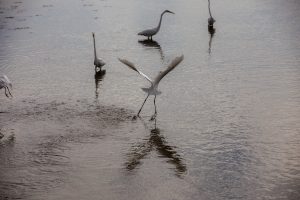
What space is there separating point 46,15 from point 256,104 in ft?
44.7

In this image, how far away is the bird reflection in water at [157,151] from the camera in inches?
359

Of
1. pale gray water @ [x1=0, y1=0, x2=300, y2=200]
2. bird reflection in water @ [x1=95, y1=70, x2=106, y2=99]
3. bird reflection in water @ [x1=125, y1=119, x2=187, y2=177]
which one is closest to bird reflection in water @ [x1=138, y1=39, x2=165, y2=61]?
pale gray water @ [x1=0, y1=0, x2=300, y2=200]

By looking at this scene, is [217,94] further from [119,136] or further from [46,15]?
[46,15]

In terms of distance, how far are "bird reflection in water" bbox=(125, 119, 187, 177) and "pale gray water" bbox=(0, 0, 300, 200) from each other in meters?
0.02

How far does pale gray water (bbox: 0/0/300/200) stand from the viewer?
8.59m

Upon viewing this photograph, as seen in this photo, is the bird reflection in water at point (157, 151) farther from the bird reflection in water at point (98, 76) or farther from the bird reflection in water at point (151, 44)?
the bird reflection in water at point (151, 44)

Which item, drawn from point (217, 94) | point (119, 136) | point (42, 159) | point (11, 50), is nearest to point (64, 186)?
point (42, 159)

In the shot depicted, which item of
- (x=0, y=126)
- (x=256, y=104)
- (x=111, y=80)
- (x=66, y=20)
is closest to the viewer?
(x=0, y=126)

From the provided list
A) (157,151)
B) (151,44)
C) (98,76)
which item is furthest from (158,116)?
(151,44)

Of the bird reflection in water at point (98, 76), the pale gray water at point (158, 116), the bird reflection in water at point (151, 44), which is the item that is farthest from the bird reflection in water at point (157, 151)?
the bird reflection in water at point (151, 44)

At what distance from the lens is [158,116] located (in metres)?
11.3

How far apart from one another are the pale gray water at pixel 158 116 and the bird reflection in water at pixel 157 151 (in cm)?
2

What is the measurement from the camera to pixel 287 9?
869 inches

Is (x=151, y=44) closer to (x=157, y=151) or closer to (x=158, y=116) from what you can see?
(x=158, y=116)
